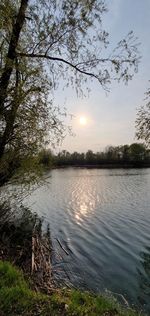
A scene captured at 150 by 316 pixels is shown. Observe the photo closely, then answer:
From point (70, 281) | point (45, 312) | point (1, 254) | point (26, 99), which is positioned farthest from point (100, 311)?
point (26, 99)

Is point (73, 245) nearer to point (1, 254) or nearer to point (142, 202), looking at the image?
point (1, 254)

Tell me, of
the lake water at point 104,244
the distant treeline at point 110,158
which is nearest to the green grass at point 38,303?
the lake water at point 104,244

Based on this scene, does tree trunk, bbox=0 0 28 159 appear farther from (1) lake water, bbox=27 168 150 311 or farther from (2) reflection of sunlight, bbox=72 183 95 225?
(2) reflection of sunlight, bbox=72 183 95 225

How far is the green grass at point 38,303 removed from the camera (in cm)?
650

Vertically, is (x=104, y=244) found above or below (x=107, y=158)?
below

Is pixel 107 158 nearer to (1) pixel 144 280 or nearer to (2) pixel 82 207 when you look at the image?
(2) pixel 82 207

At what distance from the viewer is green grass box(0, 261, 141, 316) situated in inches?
256

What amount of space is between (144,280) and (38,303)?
21.0ft

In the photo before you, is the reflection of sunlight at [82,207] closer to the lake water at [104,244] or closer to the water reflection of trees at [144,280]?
the lake water at [104,244]

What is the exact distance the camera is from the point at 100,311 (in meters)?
7.40

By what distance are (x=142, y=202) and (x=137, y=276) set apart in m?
18.8

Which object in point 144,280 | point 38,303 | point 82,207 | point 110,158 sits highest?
point 110,158

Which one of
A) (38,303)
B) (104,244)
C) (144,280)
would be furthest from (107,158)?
(38,303)

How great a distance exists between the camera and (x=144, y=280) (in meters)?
12.2
